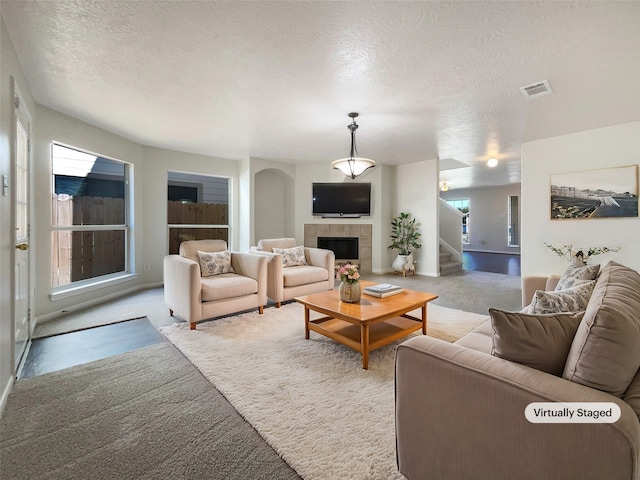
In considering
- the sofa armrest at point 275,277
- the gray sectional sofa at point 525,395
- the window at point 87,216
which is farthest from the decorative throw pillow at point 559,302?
the window at point 87,216

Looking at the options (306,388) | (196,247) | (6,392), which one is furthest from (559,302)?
(196,247)

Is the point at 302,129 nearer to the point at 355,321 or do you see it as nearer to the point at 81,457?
the point at 355,321

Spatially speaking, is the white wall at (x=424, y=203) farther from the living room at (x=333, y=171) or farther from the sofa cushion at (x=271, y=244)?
the sofa cushion at (x=271, y=244)

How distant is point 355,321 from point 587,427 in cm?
154

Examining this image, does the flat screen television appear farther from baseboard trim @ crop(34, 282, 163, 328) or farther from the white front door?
the white front door

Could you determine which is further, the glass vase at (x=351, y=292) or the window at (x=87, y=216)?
the window at (x=87, y=216)

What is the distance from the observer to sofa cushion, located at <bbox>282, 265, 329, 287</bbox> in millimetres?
3958

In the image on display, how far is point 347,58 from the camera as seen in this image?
2.34 metres

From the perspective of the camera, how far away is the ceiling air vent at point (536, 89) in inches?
109

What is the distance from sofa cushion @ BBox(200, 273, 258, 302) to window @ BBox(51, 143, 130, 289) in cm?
196

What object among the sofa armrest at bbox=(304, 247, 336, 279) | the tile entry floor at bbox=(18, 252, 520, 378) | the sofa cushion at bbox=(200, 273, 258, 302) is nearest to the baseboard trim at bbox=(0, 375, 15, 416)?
the tile entry floor at bbox=(18, 252, 520, 378)

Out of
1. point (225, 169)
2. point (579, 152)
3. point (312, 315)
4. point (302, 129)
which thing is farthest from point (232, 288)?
point (579, 152)

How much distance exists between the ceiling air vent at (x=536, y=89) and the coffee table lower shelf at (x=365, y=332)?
8.06ft

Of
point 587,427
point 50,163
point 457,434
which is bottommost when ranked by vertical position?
point 457,434
